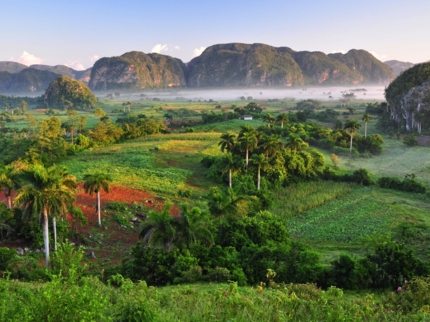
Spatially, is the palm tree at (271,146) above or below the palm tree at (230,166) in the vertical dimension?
above

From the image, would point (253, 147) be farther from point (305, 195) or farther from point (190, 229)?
point (190, 229)

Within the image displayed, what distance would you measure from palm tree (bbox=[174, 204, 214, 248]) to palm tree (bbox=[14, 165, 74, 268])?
630 cm

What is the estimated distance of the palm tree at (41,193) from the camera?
59.0ft

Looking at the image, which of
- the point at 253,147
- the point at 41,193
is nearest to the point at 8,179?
the point at 41,193

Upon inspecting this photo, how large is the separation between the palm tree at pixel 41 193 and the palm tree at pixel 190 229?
248 inches

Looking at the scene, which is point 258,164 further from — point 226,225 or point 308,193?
point 226,225

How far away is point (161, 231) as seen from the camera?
61.2 feet

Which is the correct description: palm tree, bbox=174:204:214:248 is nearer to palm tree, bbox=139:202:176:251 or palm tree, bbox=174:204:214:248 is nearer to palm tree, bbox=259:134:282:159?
palm tree, bbox=139:202:176:251

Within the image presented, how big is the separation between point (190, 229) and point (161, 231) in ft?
5.07

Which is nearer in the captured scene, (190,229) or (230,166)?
(190,229)

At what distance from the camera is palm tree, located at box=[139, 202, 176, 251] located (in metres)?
18.4

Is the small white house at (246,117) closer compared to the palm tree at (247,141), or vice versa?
the palm tree at (247,141)

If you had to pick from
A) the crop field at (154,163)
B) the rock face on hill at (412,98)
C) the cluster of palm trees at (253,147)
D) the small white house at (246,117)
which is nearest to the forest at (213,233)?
the cluster of palm trees at (253,147)

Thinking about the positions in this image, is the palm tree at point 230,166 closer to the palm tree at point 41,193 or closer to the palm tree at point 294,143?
the palm tree at point 294,143
